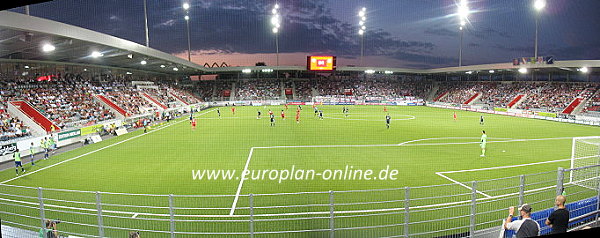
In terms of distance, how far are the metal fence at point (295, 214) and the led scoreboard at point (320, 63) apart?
42124 millimetres

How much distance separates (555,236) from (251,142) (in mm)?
15761

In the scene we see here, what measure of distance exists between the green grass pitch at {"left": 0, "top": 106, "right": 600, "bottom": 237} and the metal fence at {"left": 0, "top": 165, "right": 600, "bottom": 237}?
2.5 inches

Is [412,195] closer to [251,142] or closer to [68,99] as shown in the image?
[251,142]

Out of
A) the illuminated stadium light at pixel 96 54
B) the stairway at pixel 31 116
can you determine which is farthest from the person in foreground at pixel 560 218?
the illuminated stadium light at pixel 96 54

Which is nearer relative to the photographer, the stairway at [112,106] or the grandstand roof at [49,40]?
the grandstand roof at [49,40]

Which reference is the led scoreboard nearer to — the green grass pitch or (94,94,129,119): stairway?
the green grass pitch

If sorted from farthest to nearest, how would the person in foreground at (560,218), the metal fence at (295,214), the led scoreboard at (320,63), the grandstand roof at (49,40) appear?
the led scoreboard at (320,63) < the grandstand roof at (49,40) < the metal fence at (295,214) < the person in foreground at (560,218)

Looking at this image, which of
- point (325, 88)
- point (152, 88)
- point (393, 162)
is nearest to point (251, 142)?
point (393, 162)

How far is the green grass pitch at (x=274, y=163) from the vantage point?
8.22 metres

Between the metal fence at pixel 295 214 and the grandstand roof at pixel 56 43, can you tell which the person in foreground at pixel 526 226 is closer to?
the metal fence at pixel 295 214

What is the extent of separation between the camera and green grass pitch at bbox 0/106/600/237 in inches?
324

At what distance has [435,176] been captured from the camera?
10539 millimetres

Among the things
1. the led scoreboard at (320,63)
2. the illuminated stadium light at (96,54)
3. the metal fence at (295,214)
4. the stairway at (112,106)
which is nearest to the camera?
the metal fence at (295,214)

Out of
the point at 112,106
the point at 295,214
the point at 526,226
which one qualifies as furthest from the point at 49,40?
the point at 526,226
